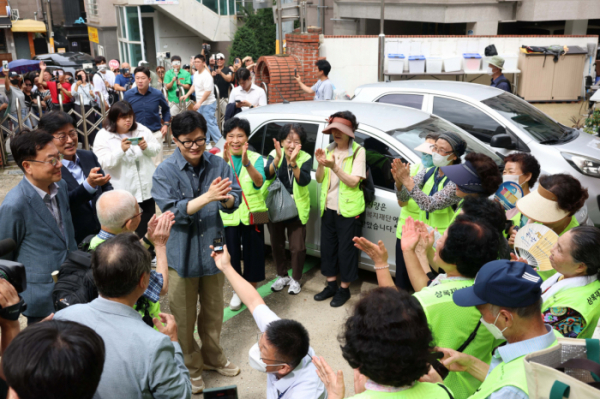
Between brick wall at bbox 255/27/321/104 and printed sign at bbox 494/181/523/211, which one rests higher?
brick wall at bbox 255/27/321/104

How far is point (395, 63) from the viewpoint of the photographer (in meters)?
14.8

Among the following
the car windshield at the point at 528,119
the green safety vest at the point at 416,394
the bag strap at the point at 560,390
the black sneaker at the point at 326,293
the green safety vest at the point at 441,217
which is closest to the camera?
the bag strap at the point at 560,390

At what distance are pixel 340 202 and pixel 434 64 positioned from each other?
1115 cm

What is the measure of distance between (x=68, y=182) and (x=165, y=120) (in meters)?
3.58

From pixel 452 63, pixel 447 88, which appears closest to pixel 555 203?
pixel 447 88

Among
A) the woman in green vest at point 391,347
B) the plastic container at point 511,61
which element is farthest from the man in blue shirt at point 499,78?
the woman in green vest at point 391,347

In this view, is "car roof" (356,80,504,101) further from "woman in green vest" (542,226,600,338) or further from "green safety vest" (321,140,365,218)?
"woman in green vest" (542,226,600,338)

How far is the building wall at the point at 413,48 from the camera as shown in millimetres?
14961

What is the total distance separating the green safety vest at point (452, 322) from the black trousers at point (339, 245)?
2.51 m

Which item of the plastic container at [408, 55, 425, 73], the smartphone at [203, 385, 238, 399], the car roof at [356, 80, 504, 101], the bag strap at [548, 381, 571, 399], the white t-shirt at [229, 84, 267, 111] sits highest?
the plastic container at [408, 55, 425, 73]

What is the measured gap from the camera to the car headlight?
6059 millimetres

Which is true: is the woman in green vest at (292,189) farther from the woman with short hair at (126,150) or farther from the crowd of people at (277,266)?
the woman with short hair at (126,150)

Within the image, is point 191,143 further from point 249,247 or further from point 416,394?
point 416,394

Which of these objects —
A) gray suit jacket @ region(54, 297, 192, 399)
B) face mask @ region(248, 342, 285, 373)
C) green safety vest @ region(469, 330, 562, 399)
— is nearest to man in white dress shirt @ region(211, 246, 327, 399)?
face mask @ region(248, 342, 285, 373)
